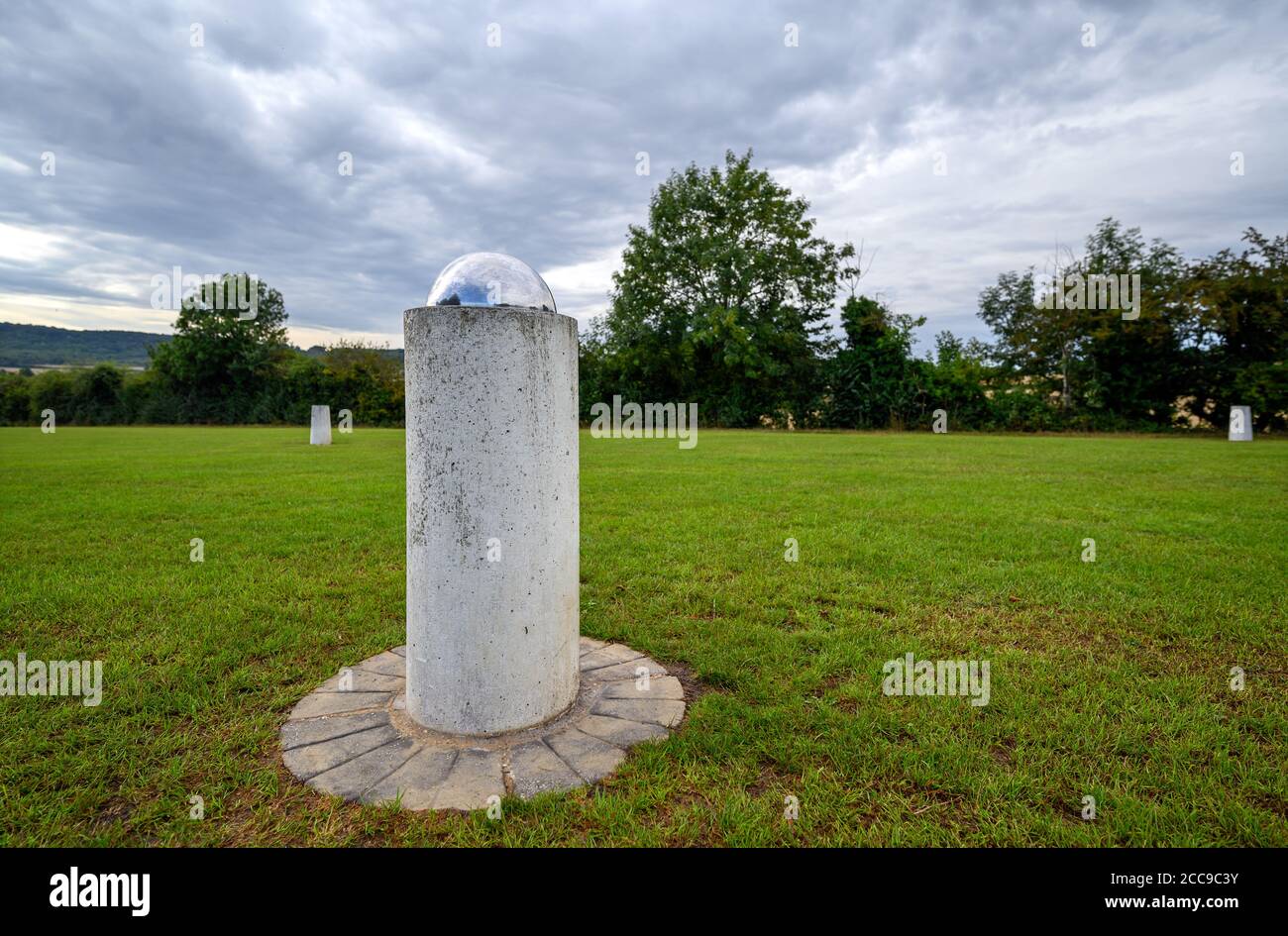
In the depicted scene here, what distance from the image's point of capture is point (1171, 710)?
2877 mm

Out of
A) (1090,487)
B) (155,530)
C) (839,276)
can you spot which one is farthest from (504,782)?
(839,276)

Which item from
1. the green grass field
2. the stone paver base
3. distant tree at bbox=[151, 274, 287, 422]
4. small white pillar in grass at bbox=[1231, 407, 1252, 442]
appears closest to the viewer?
the green grass field

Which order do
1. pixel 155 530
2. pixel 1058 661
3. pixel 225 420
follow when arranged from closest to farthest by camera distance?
pixel 1058 661 → pixel 155 530 → pixel 225 420

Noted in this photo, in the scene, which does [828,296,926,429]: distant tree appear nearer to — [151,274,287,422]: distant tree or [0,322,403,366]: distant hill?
[151,274,287,422]: distant tree

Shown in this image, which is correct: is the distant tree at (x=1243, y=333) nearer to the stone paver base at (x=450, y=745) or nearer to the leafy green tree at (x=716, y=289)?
the leafy green tree at (x=716, y=289)

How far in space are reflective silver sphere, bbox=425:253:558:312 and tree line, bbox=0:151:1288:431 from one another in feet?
80.7
